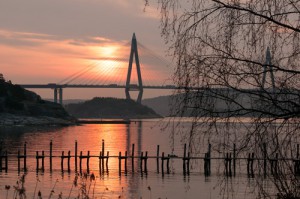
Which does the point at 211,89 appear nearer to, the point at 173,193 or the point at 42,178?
the point at 173,193

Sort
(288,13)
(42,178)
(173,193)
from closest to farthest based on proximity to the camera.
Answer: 1. (288,13)
2. (173,193)
3. (42,178)

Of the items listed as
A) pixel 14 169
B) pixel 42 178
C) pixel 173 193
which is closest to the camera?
pixel 173 193

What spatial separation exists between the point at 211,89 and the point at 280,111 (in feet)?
3.02

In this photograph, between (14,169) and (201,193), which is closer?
(201,193)

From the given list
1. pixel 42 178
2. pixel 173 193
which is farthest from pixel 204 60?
pixel 42 178

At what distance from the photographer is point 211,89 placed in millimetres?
8078

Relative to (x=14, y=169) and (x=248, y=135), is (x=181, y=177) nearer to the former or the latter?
(x=14, y=169)

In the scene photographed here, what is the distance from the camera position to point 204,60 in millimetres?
8016

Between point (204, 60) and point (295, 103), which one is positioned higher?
point (204, 60)

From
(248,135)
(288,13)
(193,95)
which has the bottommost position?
(248,135)

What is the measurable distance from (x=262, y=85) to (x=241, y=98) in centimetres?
36

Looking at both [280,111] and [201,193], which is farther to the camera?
[201,193]

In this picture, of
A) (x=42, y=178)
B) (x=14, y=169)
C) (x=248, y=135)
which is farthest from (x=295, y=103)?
(x=14, y=169)

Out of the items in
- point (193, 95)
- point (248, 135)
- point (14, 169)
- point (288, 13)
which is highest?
point (288, 13)
